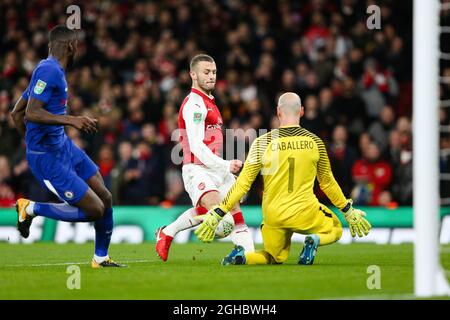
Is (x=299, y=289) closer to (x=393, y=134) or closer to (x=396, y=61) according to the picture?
(x=393, y=134)

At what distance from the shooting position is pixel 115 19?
838 inches

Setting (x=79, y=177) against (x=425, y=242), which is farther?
(x=79, y=177)

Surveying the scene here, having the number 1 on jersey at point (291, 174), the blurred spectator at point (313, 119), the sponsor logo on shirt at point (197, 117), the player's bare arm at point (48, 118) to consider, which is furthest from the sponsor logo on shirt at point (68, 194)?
the blurred spectator at point (313, 119)

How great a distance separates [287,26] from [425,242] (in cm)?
1270

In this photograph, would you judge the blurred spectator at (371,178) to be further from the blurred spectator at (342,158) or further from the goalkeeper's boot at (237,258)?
the goalkeeper's boot at (237,258)

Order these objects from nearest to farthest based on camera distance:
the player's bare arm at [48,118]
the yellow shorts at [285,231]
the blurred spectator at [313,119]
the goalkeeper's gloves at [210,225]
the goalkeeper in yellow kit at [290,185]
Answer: the player's bare arm at [48,118] < the goalkeeper's gloves at [210,225] < the goalkeeper in yellow kit at [290,185] < the yellow shorts at [285,231] < the blurred spectator at [313,119]

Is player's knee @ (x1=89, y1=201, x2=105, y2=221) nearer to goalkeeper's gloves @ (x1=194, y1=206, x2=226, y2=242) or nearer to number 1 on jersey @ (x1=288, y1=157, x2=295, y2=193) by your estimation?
goalkeeper's gloves @ (x1=194, y1=206, x2=226, y2=242)

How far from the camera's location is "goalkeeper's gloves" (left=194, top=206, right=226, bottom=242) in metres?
9.52

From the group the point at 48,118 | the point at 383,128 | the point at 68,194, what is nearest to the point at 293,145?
the point at 68,194

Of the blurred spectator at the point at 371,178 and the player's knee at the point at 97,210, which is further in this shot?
the blurred spectator at the point at 371,178

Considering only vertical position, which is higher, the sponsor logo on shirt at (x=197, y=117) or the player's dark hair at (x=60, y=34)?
the player's dark hair at (x=60, y=34)

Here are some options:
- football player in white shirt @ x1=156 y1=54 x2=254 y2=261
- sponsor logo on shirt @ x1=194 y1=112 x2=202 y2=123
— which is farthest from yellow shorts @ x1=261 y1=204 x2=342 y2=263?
sponsor logo on shirt @ x1=194 y1=112 x2=202 y2=123

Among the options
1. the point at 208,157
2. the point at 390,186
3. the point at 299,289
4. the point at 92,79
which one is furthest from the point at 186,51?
the point at 299,289

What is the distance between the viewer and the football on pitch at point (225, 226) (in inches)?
399
